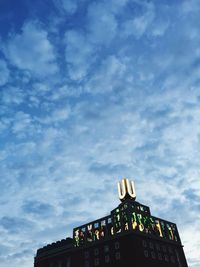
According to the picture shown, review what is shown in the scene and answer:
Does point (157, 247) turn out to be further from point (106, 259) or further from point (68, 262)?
point (68, 262)

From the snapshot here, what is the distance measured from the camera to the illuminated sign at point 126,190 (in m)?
102

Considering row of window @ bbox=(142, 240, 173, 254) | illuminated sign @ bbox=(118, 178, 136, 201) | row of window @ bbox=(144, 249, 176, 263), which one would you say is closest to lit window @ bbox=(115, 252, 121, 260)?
row of window @ bbox=(144, 249, 176, 263)

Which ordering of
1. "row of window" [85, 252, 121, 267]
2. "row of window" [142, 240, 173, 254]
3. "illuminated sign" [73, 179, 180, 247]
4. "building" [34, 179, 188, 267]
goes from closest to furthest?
"building" [34, 179, 188, 267]
"row of window" [85, 252, 121, 267]
"row of window" [142, 240, 173, 254]
"illuminated sign" [73, 179, 180, 247]

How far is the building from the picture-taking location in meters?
87.3

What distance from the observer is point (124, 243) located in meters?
88.2

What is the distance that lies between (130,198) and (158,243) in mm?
17791

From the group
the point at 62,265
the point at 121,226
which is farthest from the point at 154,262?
the point at 62,265

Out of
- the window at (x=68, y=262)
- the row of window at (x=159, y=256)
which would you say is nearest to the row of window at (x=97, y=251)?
the window at (x=68, y=262)

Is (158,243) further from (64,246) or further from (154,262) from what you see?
(64,246)

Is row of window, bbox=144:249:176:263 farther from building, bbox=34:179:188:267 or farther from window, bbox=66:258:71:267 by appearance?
window, bbox=66:258:71:267

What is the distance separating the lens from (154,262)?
287 feet

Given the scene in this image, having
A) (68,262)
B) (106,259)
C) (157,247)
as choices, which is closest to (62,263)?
(68,262)

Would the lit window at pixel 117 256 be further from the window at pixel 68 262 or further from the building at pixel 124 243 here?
the window at pixel 68 262

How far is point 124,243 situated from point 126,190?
20.5m
